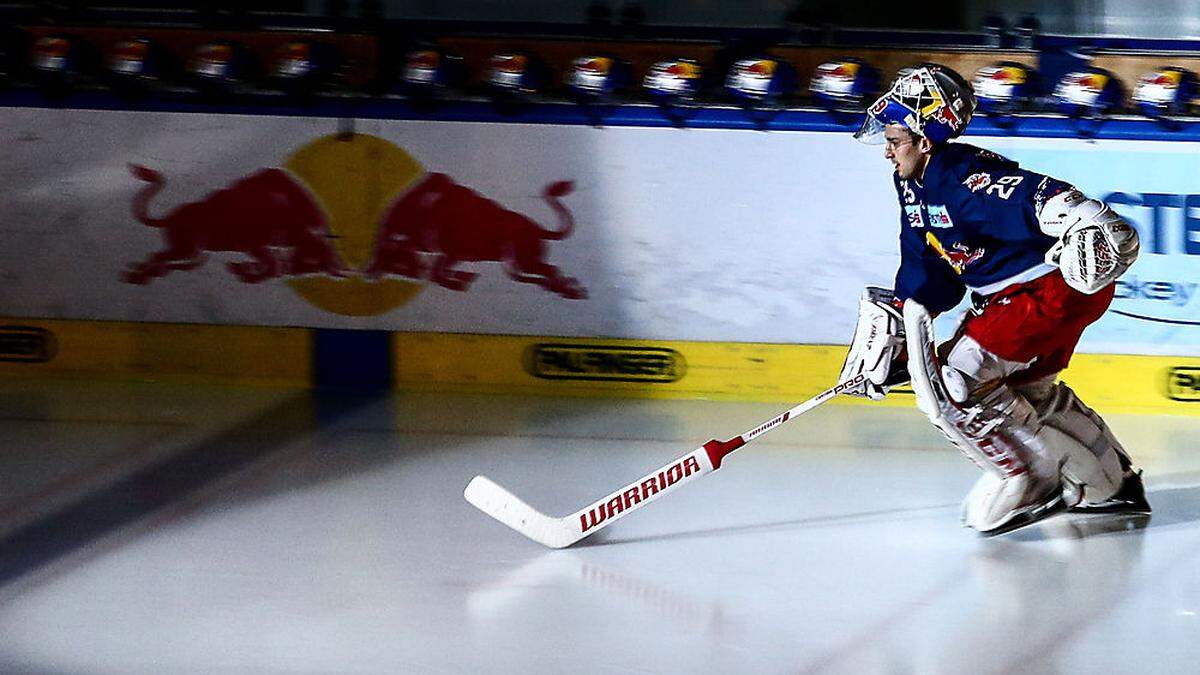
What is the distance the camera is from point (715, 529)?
14.5ft

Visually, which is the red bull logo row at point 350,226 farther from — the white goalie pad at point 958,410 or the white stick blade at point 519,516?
the white goalie pad at point 958,410

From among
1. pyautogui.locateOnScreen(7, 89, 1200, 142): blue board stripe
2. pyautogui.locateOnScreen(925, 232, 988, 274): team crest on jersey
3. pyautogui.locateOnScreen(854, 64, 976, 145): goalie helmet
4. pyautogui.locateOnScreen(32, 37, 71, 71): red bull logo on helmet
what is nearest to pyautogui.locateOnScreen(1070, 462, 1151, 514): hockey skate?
pyautogui.locateOnScreen(925, 232, 988, 274): team crest on jersey

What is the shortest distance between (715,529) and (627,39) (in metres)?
2.70

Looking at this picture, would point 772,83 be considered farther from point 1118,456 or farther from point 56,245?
point 56,245

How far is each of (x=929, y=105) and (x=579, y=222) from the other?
1.95 meters

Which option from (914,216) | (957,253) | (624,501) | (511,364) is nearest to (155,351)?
(511,364)

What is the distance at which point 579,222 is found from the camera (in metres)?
Result: 5.71

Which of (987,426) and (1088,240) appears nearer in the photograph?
(1088,240)

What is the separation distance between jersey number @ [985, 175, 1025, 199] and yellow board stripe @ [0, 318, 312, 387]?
2989 mm

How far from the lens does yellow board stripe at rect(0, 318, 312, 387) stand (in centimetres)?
590

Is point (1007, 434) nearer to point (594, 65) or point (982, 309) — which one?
point (982, 309)

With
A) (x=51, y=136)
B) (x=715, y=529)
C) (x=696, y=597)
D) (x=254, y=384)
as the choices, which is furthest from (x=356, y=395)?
(x=696, y=597)

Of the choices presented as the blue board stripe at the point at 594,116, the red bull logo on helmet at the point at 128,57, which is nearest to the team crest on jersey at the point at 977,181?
the blue board stripe at the point at 594,116

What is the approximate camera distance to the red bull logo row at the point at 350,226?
574cm
